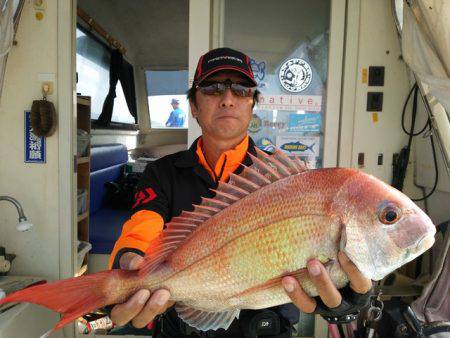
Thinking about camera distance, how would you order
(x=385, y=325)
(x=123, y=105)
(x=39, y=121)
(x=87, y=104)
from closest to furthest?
(x=385, y=325)
(x=39, y=121)
(x=87, y=104)
(x=123, y=105)

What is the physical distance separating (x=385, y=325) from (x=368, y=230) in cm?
183

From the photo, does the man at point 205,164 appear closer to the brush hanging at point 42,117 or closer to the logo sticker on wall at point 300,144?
the logo sticker on wall at point 300,144

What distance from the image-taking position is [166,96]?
7105 millimetres

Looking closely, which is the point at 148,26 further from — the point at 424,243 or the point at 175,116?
the point at 424,243

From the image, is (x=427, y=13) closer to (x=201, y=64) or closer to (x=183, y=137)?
(x=201, y=64)

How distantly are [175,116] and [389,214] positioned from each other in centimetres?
679

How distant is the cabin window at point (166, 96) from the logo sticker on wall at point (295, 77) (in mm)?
4220

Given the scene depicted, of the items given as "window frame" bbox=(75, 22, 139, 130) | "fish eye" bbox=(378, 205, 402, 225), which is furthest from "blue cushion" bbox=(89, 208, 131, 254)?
"fish eye" bbox=(378, 205, 402, 225)

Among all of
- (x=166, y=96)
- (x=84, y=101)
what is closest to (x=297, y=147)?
(x=84, y=101)

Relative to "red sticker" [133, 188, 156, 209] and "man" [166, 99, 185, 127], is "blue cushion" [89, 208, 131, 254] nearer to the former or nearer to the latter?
"red sticker" [133, 188, 156, 209]

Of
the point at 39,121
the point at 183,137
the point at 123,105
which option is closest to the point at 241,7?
the point at 39,121

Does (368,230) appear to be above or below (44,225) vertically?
above

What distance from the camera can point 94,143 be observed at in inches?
199

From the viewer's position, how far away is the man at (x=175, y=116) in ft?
23.6
